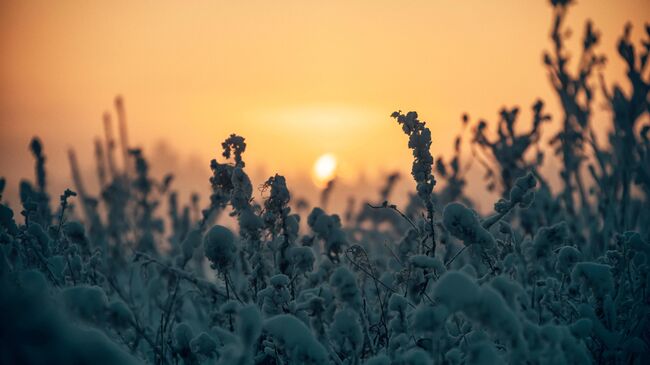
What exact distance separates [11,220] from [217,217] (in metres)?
4.72

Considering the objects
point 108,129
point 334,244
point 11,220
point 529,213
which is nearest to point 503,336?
point 334,244

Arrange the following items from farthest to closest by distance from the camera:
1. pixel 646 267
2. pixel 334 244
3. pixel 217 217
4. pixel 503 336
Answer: pixel 217 217 → pixel 334 244 → pixel 646 267 → pixel 503 336

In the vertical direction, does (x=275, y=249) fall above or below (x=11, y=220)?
below

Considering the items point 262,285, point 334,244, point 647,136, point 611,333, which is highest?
point 647,136

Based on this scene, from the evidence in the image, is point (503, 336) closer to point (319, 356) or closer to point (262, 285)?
point (319, 356)

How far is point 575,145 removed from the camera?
6781 millimetres

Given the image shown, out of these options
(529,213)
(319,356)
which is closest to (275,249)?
(319,356)

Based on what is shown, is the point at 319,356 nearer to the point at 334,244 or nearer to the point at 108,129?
the point at 334,244

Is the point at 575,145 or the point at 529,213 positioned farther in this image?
the point at 575,145

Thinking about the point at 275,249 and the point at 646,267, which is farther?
the point at 275,249

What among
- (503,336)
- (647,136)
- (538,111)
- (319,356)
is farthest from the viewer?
(538,111)

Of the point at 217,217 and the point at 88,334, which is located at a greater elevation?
the point at 217,217

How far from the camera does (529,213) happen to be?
5.63 m

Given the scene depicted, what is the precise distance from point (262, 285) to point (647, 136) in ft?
14.6
